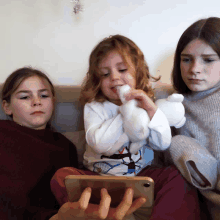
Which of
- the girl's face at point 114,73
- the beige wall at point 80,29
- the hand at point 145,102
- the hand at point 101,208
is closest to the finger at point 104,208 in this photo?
the hand at point 101,208

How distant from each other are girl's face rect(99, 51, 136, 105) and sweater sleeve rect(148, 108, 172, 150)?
8.2 inches

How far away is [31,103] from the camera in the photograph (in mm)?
888

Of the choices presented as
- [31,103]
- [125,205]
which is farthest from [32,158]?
[125,205]

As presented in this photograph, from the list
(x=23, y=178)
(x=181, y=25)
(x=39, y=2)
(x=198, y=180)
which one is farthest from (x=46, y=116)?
(x=181, y=25)

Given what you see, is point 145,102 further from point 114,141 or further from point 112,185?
point 112,185

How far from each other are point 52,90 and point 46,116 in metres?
0.16

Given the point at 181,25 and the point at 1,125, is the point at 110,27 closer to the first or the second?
the point at 181,25

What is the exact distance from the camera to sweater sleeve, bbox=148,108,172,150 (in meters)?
0.61

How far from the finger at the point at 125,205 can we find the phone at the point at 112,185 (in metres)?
0.01

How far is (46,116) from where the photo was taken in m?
0.93

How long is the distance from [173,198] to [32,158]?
22.4 inches

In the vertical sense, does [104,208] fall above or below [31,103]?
below

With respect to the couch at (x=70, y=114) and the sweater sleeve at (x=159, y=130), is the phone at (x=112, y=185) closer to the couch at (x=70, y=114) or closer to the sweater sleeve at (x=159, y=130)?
the sweater sleeve at (x=159, y=130)

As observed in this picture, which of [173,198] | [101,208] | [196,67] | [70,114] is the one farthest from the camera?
[70,114]
